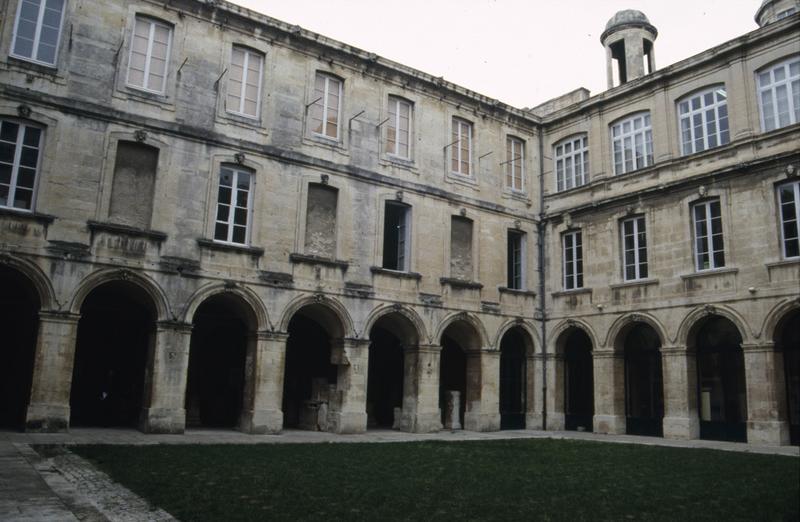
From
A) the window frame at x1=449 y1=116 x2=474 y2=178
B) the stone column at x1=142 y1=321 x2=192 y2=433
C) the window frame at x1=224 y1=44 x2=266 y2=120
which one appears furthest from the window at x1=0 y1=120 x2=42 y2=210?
the window frame at x1=449 y1=116 x2=474 y2=178

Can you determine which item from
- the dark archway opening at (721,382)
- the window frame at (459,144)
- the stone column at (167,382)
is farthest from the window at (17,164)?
the dark archway opening at (721,382)

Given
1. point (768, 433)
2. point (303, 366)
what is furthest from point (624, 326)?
point (303, 366)

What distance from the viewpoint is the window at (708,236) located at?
57.0 feet

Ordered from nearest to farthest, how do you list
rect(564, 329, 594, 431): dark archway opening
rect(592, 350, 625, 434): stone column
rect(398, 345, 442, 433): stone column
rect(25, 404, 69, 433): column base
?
rect(25, 404, 69, 433): column base → rect(398, 345, 442, 433): stone column → rect(592, 350, 625, 434): stone column → rect(564, 329, 594, 431): dark archway opening

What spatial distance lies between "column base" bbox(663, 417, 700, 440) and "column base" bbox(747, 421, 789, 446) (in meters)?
1.54

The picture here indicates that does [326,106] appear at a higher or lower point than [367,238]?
higher

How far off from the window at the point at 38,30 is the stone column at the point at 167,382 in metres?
6.54

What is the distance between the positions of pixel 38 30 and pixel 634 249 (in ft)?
54.6

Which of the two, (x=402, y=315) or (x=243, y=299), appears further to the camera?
(x=402, y=315)

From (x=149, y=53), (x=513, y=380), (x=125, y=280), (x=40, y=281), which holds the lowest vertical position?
(x=513, y=380)

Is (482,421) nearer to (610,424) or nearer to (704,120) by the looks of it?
(610,424)

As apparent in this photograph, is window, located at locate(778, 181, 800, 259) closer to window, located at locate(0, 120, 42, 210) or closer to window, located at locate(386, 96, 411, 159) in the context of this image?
window, located at locate(386, 96, 411, 159)

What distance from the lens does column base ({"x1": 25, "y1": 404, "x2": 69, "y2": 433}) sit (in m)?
13.0

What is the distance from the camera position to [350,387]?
56.2 ft
